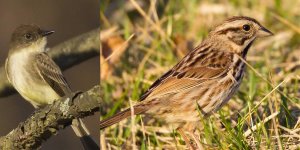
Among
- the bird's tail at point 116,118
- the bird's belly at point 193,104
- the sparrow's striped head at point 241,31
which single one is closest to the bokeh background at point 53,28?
the bird's tail at point 116,118

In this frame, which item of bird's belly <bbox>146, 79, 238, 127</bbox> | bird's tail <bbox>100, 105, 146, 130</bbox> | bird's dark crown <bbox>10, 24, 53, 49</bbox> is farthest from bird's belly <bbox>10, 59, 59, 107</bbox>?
bird's belly <bbox>146, 79, 238, 127</bbox>

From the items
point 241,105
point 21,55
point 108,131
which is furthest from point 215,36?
point 21,55

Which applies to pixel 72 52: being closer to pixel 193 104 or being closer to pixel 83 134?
pixel 83 134

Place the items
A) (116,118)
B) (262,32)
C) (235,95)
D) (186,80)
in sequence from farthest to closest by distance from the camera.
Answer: (235,95)
(262,32)
(186,80)
(116,118)

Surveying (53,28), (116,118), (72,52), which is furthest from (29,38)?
(116,118)

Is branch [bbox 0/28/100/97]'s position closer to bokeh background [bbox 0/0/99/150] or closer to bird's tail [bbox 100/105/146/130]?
bokeh background [bbox 0/0/99/150]

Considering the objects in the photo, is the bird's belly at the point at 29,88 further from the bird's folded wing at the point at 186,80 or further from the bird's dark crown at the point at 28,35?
the bird's folded wing at the point at 186,80
